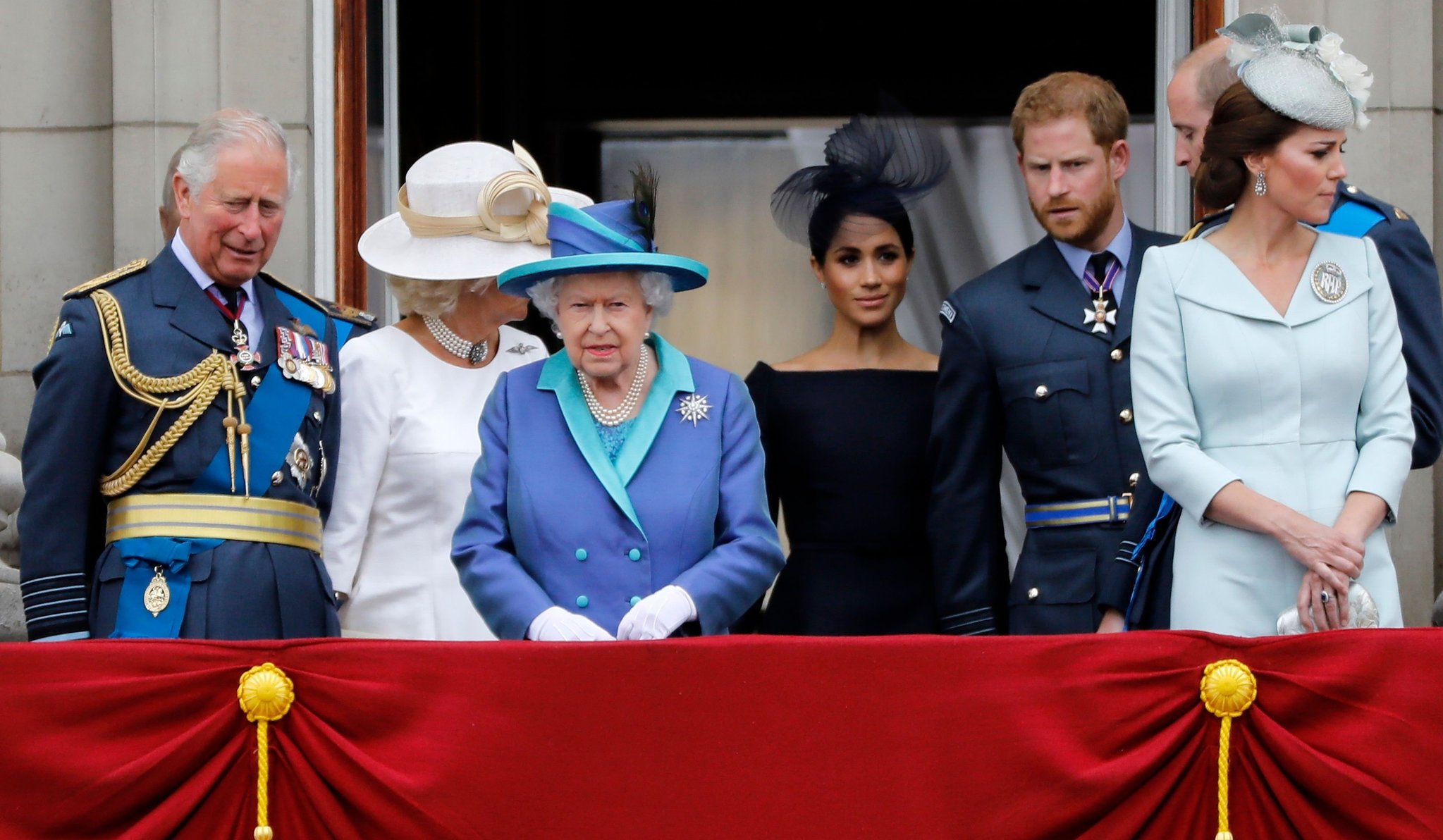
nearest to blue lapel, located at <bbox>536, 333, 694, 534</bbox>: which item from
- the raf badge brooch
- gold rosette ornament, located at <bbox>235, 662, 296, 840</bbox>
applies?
the raf badge brooch

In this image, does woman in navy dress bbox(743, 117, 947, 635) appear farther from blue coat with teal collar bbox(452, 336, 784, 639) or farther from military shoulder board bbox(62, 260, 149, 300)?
military shoulder board bbox(62, 260, 149, 300)

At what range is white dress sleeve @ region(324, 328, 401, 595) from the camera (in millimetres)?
4062

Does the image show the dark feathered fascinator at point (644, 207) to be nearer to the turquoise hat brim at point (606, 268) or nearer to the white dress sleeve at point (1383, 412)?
the turquoise hat brim at point (606, 268)

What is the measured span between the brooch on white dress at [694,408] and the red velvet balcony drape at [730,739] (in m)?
0.63

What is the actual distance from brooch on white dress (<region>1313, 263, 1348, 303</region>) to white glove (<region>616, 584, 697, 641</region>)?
1.23 m

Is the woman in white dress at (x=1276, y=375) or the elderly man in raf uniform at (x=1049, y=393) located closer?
the woman in white dress at (x=1276, y=375)

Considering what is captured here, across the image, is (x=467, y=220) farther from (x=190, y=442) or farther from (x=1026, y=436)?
(x=1026, y=436)

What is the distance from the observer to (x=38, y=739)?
3051 mm

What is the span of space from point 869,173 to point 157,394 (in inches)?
70.5

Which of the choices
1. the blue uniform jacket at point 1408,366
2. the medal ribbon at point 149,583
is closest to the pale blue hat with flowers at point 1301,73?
the blue uniform jacket at point 1408,366

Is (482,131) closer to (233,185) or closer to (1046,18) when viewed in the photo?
(1046,18)

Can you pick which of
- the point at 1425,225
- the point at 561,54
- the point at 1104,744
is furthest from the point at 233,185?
the point at 561,54

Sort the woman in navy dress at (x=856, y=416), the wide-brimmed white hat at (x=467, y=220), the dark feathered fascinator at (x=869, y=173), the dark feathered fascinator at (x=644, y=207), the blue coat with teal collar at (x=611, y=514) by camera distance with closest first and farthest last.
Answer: the blue coat with teal collar at (x=611, y=514) → the dark feathered fascinator at (x=644, y=207) → the wide-brimmed white hat at (x=467, y=220) → the woman in navy dress at (x=856, y=416) → the dark feathered fascinator at (x=869, y=173)

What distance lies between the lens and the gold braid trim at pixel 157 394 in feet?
11.9
